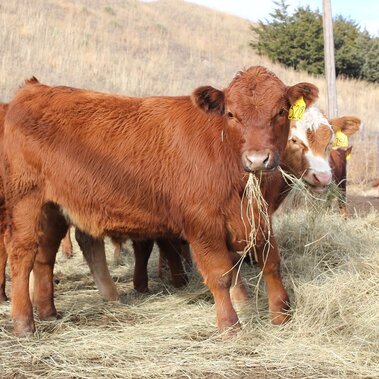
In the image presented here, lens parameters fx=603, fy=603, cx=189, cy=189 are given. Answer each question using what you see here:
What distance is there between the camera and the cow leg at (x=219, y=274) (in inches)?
171

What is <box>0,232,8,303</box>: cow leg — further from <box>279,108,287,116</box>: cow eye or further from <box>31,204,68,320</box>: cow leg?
<box>279,108,287,116</box>: cow eye

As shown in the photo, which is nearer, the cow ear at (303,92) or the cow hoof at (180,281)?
the cow ear at (303,92)

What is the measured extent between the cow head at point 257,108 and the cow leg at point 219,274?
0.73 meters

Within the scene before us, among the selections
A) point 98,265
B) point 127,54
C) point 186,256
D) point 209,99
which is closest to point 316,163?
point 186,256

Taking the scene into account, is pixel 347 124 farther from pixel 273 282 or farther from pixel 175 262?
pixel 273 282

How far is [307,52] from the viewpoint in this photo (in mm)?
32375

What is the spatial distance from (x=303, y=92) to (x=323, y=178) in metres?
1.53

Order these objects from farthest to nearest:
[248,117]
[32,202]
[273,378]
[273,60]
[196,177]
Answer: [273,60] < [32,202] < [196,177] < [248,117] < [273,378]

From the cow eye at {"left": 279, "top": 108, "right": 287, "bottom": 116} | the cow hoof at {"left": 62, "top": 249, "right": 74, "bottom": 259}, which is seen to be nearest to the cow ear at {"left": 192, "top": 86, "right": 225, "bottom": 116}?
the cow eye at {"left": 279, "top": 108, "right": 287, "bottom": 116}

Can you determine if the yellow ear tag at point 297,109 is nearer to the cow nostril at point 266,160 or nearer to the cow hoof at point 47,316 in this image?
the cow nostril at point 266,160

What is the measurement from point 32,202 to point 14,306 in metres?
0.82

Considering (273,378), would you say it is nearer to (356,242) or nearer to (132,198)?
(132,198)

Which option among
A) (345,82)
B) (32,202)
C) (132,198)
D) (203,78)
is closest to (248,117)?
(132,198)

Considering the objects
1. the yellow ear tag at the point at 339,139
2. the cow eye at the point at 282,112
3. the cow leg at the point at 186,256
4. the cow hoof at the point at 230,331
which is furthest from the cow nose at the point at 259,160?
the yellow ear tag at the point at 339,139
